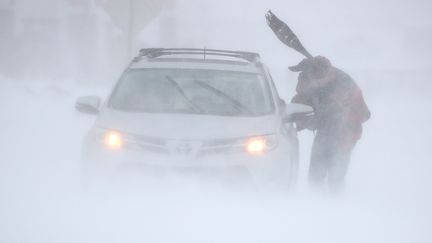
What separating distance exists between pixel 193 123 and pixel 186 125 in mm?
72

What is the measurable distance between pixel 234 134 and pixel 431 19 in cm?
4606

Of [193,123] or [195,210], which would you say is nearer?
[195,210]

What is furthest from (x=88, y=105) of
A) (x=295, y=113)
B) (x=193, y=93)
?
(x=295, y=113)

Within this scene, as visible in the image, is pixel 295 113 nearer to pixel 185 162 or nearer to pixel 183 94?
pixel 183 94

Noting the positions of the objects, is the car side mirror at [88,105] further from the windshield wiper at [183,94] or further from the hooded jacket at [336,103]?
the hooded jacket at [336,103]

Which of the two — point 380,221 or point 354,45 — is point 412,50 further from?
point 380,221

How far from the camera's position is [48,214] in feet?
17.9

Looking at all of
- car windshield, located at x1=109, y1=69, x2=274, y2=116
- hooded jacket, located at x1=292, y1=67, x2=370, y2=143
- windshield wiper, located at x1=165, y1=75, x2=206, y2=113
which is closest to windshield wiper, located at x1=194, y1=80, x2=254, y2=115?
car windshield, located at x1=109, y1=69, x2=274, y2=116

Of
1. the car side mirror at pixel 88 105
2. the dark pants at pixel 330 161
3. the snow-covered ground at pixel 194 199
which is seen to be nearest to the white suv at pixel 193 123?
the car side mirror at pixel 88 105

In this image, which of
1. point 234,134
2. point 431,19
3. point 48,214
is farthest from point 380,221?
point 431,19

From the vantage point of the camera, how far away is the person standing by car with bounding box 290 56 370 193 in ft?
23.4

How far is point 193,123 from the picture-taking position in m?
6.00

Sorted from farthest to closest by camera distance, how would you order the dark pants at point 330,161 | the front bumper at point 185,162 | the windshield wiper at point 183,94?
the dark pants at point 330,161
the windshield wiper at point 183,94
the front bumper at point 185,162

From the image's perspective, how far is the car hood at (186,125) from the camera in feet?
19.1
